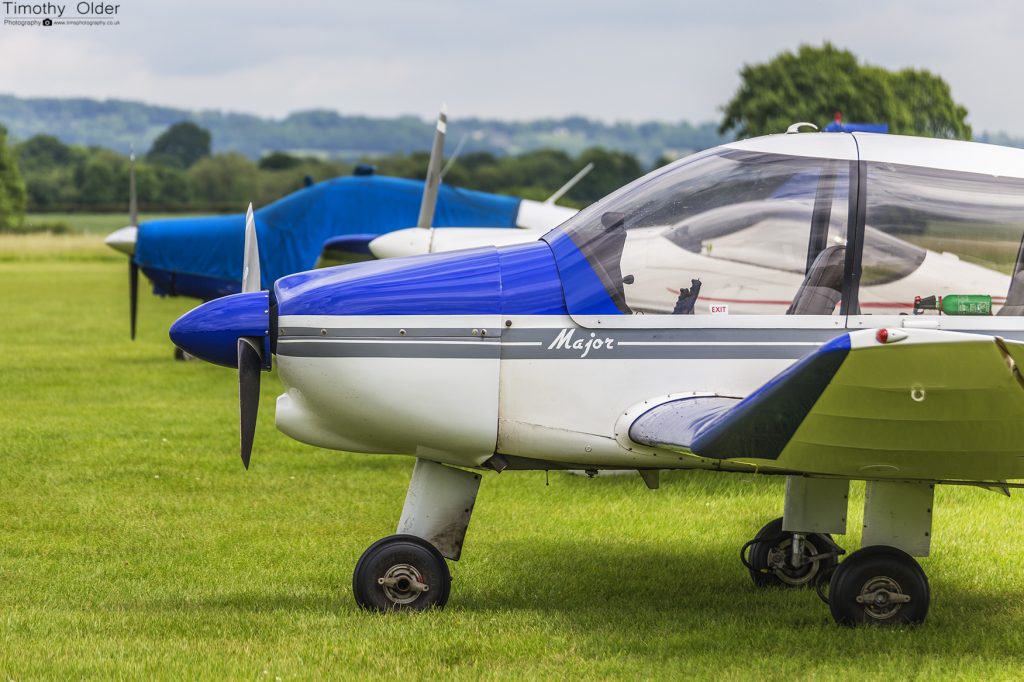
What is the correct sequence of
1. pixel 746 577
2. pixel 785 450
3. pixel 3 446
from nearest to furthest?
pixel 785 450 → pixel 746 577 → pixel 3 446

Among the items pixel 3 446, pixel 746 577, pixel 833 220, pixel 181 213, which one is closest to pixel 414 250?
pixel 3 446

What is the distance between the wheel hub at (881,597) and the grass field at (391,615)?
0.12m

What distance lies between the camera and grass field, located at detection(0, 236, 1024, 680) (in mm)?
5176

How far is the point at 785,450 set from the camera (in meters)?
4.97

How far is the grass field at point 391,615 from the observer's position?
5176 millimetres

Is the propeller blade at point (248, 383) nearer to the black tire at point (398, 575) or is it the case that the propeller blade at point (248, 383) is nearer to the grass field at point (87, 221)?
the black tire at point (398, 575)

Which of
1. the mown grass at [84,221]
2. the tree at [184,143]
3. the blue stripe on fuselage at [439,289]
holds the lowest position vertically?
the mown grass at [84,221]

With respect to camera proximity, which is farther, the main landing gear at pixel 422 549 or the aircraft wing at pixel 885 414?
the main landing gear at pixel 422 549

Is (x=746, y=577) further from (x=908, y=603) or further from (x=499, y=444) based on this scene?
(x=499, y=444)

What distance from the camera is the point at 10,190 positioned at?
279 feet

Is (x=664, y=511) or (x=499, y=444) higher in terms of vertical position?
(x=499, y=444)

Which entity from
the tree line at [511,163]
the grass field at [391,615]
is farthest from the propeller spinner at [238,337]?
the tree line at [511,163]

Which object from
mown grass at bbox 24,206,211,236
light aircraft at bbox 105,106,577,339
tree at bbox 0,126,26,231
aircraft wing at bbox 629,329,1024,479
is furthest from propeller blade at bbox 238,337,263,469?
tree at bbox 0,126,26,231

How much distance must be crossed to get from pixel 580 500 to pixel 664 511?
67 centimetres
